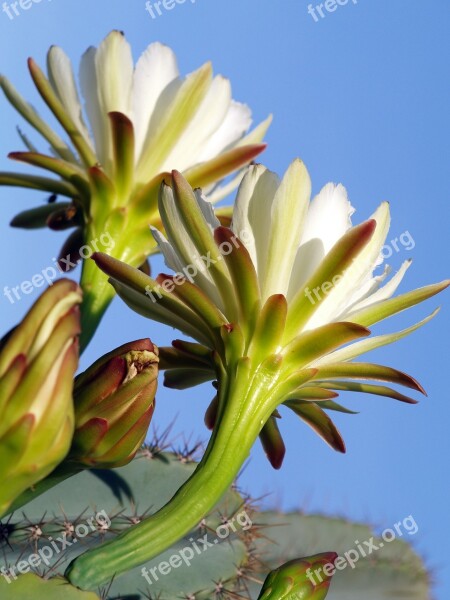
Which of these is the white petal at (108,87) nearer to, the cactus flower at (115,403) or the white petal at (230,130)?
the white petal at (230,130)

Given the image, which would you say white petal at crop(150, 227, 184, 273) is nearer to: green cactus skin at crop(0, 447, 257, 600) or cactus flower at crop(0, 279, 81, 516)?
cactus flower at crop(0, 279, 81, 516)

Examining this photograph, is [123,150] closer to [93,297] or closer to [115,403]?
[93,297]

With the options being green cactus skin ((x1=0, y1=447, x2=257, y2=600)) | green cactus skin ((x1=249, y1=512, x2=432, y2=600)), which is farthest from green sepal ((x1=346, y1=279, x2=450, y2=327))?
green cactus skin ((x1=249, y1=512, x2=432, y2=600))

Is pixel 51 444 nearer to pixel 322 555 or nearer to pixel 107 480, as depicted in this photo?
pixel 322 555

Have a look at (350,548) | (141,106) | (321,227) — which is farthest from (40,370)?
(350,548)

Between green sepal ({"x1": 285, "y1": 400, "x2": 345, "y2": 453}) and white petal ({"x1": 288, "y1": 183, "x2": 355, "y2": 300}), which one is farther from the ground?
white petal ({"x1": 288, "y1": 183, "x2": 355, "y2": 300})

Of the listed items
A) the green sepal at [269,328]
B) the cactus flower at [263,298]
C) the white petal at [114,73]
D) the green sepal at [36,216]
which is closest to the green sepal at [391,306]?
the cactus flower at [263,298]
